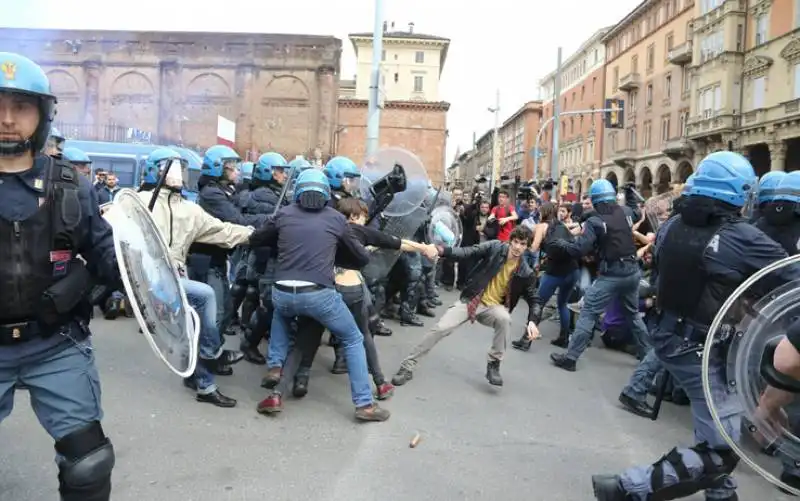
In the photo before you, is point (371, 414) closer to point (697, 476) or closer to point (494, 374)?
point (494, 374)

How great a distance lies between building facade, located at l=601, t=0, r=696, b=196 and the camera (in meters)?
43.2

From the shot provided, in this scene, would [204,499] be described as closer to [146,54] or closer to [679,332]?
[679,332]

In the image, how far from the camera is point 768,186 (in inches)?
187

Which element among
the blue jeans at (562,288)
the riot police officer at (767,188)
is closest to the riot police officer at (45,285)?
the riot police officer at (767,188)

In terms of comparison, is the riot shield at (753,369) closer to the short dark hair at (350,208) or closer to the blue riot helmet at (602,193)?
the short dark hair at (350,208)

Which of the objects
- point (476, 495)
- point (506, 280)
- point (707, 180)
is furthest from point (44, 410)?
point (506, 280)

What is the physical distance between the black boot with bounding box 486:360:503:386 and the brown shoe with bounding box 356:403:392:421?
135 centimetres

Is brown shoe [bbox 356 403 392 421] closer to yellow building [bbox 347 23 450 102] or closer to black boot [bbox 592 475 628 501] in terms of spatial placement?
black boot [bbox 592 475 628 501]

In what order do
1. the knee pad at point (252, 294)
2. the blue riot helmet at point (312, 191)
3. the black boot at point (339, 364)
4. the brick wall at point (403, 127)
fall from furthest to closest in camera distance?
the brick wall at point (403, 127), the knee pad at point (252, 294), the black boot at point (339, 364), the blue riot helmet at point (312, 191)

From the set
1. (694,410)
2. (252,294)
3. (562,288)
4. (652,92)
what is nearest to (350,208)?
(252,294)

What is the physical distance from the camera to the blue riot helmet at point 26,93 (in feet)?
7.58

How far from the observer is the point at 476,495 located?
3473 mm

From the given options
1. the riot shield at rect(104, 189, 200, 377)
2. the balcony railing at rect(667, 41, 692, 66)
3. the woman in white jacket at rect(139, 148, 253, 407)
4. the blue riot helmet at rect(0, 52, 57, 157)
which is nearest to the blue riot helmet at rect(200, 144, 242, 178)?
the woman in white jacket at rect(139, 148, 253, 407)

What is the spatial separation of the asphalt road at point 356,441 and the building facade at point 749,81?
102ft
